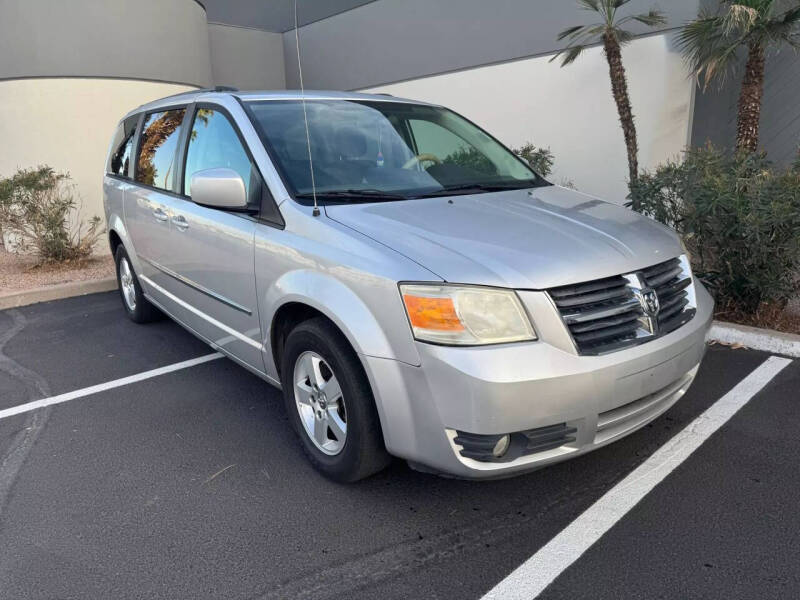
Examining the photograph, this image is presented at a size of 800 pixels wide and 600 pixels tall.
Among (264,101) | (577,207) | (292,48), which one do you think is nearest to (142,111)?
(264,101)

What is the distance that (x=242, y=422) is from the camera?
145 inches

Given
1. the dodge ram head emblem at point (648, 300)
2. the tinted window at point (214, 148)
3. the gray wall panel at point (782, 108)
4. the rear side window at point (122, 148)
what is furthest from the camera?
the gray wall panel at point (782, 108)

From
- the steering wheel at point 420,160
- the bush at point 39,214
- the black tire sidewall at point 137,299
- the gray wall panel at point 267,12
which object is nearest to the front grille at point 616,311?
the steering wheel at point 420,160

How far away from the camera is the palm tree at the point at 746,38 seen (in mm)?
6695

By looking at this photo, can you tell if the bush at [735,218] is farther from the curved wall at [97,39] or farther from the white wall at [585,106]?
the curved wall at [97,39]

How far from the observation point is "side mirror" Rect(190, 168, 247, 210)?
309cm

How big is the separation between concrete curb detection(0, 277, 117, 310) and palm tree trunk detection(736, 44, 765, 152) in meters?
7.44

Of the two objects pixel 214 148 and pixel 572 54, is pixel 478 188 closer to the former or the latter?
pixel 214 148

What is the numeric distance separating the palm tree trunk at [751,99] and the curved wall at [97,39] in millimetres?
8328

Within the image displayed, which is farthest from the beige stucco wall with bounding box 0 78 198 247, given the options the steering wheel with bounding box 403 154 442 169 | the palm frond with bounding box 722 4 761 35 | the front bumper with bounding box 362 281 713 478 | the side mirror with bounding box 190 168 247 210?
the front bumper with bounding box 362 281 713 478

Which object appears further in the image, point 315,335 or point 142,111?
point 142,111

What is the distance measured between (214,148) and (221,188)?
739 mm

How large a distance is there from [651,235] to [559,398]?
1.13 meters

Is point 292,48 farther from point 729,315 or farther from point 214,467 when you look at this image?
point 214,467
